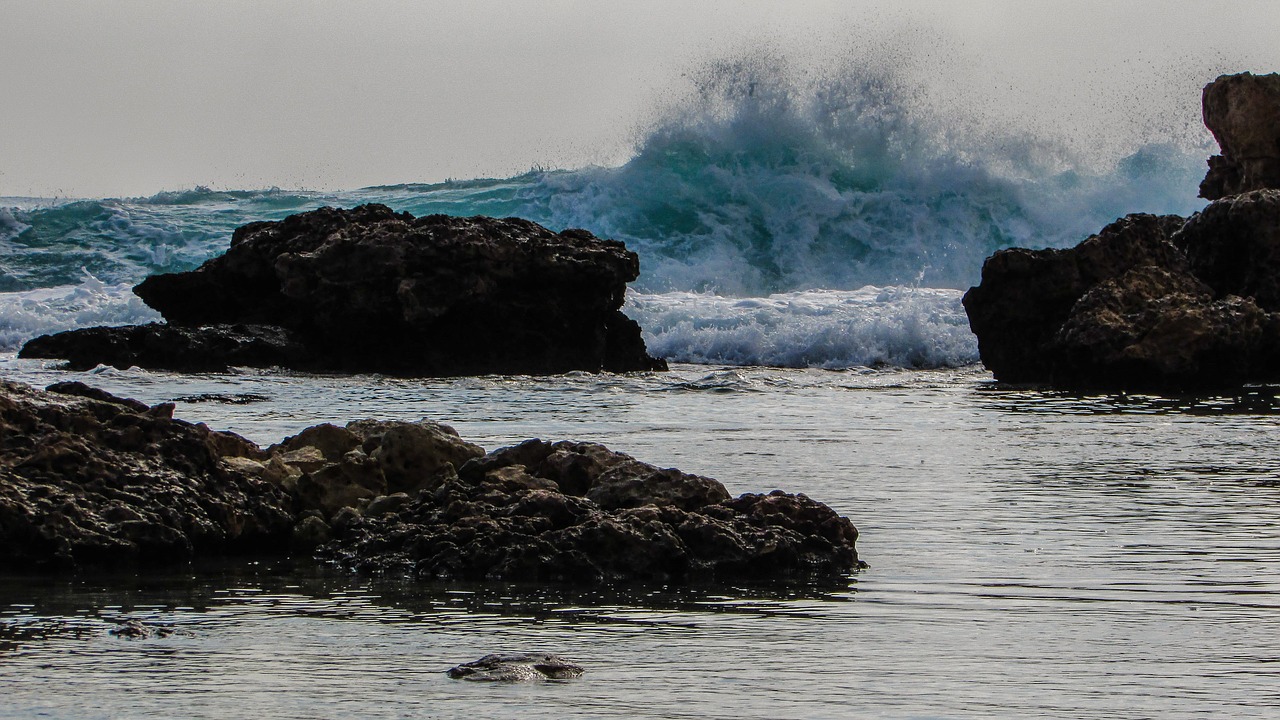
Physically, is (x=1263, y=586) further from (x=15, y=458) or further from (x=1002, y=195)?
(x=1002, y=195)

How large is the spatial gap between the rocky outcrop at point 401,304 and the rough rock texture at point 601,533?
40.5 feet

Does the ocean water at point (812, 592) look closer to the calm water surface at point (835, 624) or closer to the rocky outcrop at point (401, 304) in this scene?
the calm water surface at point (835, 624)

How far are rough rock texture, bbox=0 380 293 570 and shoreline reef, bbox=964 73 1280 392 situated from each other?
10781 mm

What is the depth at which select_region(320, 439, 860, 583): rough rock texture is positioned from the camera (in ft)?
19.6

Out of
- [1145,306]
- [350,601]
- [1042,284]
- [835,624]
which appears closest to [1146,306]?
[1145,306]

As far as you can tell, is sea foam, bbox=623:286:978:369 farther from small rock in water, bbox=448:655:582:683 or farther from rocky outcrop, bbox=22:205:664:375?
small rock in water, bbox=448:655:582:683

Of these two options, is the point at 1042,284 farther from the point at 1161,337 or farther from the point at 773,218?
the point at 773,218

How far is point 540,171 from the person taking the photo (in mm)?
46656

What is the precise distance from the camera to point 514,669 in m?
4.28

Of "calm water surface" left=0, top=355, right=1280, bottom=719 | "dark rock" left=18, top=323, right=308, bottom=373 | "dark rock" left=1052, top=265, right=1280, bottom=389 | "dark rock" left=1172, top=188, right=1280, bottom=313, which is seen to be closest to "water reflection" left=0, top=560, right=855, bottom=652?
"calm water surface" left=0, top=355, right=1280, bottom=719

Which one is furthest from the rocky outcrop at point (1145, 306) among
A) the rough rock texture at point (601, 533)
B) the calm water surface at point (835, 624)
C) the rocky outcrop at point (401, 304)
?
the rough rock texture at point (601, 533)

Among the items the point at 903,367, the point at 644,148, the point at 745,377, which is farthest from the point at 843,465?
the point at 644,148

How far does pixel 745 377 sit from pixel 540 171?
29.4 metres

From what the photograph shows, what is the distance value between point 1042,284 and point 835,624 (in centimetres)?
1337
